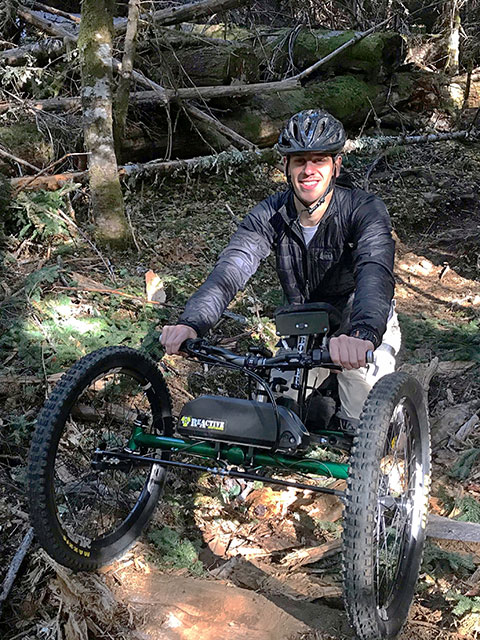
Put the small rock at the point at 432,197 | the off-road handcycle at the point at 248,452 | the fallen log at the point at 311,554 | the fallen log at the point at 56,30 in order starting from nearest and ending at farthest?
the off-road handcycle at the point at 248,452 < the fallen log at the point at 311,554 < the fallen log at the point at 56,30 < the small rock at the point at 432,197

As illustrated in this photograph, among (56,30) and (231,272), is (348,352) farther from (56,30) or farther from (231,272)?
(56,30)

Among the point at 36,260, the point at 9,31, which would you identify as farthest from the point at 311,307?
the point at 9,31

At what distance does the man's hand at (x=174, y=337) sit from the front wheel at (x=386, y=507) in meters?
1.07

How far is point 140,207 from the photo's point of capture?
867 cm

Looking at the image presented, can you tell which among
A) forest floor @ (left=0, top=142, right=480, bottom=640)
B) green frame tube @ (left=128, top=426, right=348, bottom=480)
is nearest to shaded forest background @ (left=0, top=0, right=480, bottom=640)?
forest floor @ (left=0, top=142, right=480, bottom=640)

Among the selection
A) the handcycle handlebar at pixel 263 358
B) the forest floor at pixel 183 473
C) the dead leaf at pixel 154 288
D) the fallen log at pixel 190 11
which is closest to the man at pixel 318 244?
the handcycle handlebar at pixel 263 358

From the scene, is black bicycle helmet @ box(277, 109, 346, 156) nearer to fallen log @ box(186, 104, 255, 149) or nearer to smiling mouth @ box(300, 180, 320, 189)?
smiling mouth @ box(300, 180, 320, 189)

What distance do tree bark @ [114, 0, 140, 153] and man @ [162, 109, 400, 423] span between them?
13.9ft

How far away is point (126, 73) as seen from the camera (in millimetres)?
7695

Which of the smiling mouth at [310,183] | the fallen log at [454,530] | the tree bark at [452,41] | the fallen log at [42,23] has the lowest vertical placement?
the fallen log at [454,530]

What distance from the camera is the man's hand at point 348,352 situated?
2959 mm

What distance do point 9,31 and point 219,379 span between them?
712cm

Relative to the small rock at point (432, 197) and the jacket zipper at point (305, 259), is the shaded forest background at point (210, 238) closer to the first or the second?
the small rock at point (432, 197)

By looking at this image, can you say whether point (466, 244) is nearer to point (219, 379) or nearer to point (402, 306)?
point (402, 306)
